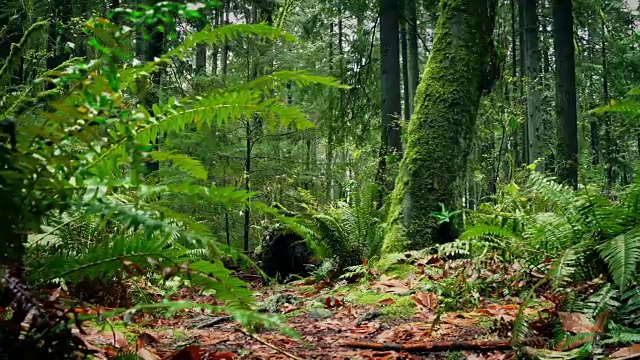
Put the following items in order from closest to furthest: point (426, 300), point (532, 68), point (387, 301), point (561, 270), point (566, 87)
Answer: point (561, 270) < point (426, 300) < point (387, 301) < point (566, 87) < point (532, 68)

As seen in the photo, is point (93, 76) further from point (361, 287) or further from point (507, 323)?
point (361, 287)

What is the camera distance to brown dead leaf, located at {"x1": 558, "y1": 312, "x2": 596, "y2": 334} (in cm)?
181

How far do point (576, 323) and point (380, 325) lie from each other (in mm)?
Answer: 1083

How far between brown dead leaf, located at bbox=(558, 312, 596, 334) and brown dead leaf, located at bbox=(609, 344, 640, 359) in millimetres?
160

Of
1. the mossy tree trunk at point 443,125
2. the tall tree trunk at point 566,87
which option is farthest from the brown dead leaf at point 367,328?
the tall tree trunk at point 566,87

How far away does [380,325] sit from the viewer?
2.69m

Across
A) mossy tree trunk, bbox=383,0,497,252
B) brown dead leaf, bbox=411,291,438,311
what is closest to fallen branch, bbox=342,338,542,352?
brown dead leaf, bbox=411,291,438,311

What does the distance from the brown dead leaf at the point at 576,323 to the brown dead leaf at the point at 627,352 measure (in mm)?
160

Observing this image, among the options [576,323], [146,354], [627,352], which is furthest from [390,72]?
[146,354]

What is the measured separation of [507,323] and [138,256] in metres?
1.63

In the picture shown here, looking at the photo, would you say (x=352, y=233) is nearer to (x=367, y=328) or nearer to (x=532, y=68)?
(x=367, y=328)

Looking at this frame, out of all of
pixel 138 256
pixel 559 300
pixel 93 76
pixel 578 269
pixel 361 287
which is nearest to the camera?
pixel 93 76

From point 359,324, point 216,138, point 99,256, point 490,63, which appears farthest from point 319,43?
point 99,256

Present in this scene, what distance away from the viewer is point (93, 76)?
1182 mm
